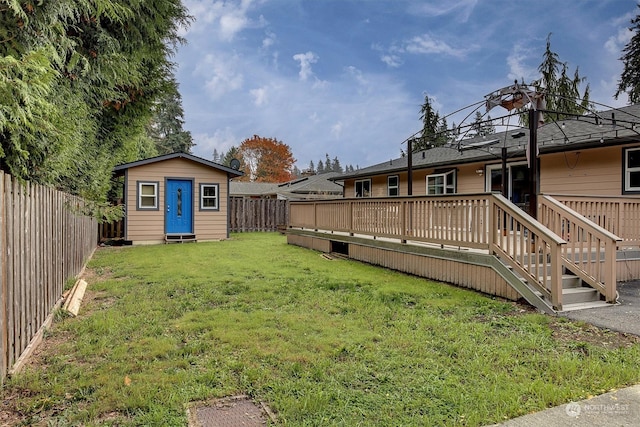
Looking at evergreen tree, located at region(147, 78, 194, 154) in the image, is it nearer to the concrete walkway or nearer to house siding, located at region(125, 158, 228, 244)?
house siding, located at region(125, 158, 228, 244)

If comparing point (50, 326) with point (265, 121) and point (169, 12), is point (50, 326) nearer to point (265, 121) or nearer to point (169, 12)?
point (169, 12)

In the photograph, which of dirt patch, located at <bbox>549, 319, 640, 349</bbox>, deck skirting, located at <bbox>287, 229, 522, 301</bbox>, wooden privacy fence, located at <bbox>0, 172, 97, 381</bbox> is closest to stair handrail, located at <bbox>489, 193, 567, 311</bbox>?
deck skirting, located at <bbox>287, 229, 522, 301</bbox>

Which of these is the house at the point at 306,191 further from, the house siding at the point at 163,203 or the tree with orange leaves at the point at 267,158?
the tree with orange leaves at the point at 267,158

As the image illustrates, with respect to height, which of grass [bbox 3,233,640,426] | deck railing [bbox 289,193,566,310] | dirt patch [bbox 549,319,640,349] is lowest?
dirt patch [bbox 549,319,640,349]

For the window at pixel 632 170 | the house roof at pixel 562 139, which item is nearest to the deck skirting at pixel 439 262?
the house roof at pixel 562 139

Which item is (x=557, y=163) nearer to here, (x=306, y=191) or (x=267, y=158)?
(x=306, y=191)

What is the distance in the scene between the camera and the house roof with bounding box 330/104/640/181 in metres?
8.20

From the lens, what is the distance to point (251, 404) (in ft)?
7.95

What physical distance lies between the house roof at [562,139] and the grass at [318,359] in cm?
562

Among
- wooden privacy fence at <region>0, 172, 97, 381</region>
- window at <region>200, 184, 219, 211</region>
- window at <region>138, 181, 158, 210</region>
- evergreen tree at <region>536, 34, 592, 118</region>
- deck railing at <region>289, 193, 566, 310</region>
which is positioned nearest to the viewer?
wooden privacy fence at <region>0, 172, 97, 381</region>

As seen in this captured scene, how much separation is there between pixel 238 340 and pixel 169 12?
7.70 m

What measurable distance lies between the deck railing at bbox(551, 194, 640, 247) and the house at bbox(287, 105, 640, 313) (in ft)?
0.06

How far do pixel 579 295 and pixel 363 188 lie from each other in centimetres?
1271

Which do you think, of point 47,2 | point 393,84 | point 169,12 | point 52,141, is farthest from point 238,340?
point 393,84
